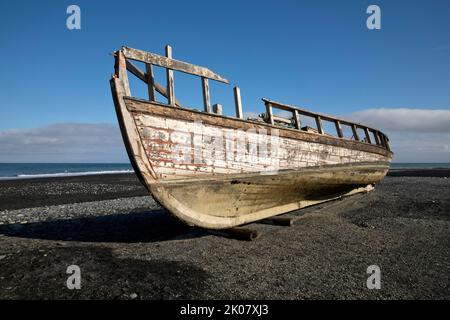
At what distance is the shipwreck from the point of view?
5.89 metres

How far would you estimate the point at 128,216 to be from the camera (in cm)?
1152

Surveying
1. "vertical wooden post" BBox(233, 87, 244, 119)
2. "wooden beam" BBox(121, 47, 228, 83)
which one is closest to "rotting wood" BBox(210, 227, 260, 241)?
"vertical wooden post" BBox(233, 87, 244, 119)

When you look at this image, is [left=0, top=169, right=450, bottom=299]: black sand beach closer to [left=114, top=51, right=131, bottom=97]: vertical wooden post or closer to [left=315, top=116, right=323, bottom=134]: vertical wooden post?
[left=315, top=116, right=323, bottom=134]: vertical wooden post

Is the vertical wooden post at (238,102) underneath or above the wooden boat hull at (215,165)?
above

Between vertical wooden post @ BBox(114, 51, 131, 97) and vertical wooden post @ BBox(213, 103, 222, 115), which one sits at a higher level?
vertical wooden post @ BBox(114, 51, 131, 97)

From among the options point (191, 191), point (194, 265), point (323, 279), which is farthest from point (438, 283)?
point (191, 191)

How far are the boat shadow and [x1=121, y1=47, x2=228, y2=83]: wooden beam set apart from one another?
413cm

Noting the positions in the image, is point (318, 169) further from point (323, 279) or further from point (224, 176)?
point (323, 279)

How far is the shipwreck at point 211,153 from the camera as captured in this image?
5.89 meters

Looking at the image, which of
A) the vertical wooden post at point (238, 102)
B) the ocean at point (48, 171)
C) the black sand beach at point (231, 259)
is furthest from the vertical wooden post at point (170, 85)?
the ocean at point (48, 171)

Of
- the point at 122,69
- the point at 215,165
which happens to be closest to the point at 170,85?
the point at 122,69

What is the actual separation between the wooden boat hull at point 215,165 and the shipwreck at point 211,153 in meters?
0.02

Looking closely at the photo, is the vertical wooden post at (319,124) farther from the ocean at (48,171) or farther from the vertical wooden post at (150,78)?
the ocean at (48,171)

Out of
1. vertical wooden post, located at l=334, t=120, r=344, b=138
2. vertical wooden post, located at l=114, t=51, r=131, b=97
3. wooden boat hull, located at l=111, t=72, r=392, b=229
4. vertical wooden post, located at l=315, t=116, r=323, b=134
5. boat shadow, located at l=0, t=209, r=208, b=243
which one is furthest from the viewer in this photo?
vertical wooden post, located at l=334, t=120, r=344, b=138
